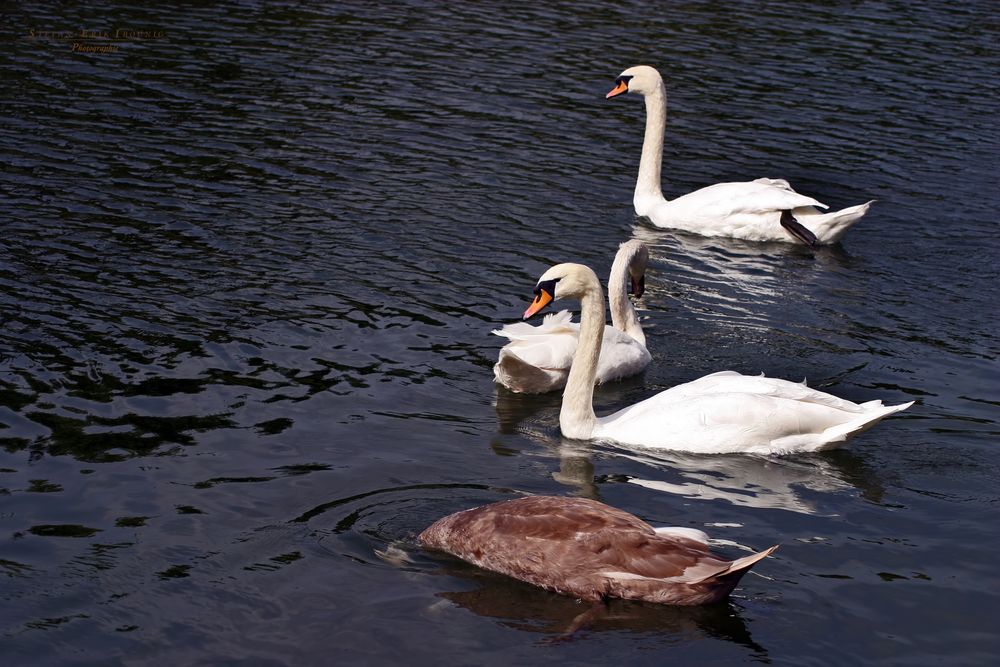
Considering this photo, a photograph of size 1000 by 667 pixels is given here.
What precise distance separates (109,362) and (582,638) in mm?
4640

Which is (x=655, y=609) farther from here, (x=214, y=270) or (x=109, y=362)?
(x=214, y=270)

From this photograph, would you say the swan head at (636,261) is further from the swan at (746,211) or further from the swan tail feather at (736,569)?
the swan tail feather at (736,569)

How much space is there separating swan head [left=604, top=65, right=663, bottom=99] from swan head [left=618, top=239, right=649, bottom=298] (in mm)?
4753

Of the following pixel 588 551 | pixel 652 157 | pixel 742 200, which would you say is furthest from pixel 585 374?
pixel 652 157

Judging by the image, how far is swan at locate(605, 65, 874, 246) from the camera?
14.3 meters

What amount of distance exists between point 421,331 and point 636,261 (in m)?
2.13

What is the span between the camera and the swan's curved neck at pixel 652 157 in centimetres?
1512

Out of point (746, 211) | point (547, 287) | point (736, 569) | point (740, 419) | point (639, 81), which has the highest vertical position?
point (639, 81)

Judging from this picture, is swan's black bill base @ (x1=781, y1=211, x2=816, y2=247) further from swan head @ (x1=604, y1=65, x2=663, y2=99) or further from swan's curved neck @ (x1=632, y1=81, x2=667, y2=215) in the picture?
swan head @ (x1=604, y1=65, x2=663, y2=99)

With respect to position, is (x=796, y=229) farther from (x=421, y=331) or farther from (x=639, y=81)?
(x=421, y=331)

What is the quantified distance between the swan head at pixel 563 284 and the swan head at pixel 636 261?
6.23ft

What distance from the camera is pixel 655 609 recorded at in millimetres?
6770

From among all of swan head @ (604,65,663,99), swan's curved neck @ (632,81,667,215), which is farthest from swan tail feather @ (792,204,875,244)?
swan head @ (604,65,663,99)

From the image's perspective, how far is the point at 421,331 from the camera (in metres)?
10.9
